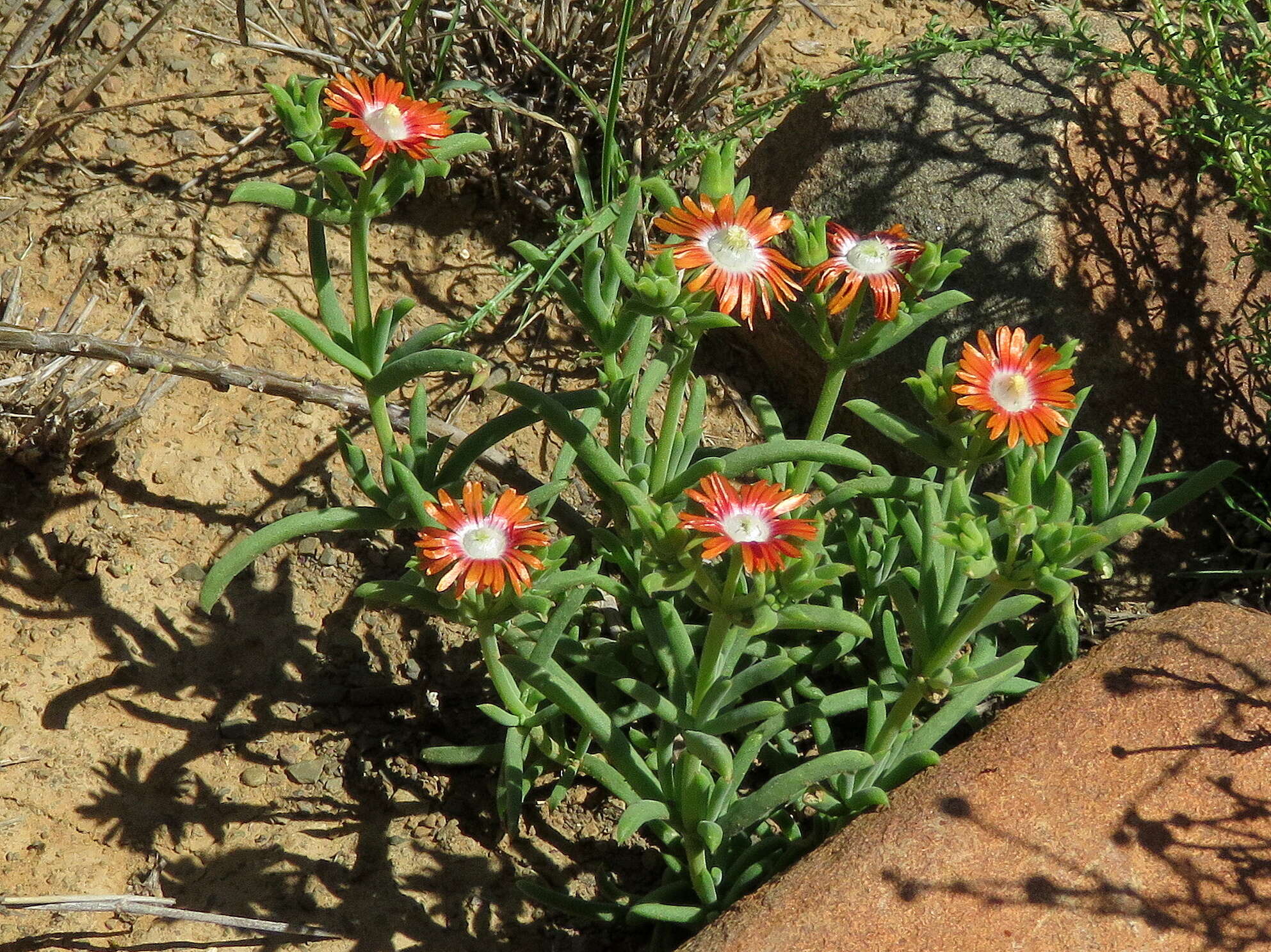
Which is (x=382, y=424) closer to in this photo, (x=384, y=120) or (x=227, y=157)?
(x=384, y=120)

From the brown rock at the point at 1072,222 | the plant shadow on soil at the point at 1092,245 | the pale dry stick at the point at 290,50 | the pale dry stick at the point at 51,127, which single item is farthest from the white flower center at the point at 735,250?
the pale dry stick at the point at 51,127

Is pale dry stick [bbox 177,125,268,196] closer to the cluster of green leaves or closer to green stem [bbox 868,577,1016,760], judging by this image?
the cluster of green leaves

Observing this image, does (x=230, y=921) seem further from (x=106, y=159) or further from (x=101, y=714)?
(x=106, y=159)

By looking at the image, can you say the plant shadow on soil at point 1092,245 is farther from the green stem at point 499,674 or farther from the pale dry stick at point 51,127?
the pale dry stick at point 51,127

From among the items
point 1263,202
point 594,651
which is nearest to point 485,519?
point 594,651

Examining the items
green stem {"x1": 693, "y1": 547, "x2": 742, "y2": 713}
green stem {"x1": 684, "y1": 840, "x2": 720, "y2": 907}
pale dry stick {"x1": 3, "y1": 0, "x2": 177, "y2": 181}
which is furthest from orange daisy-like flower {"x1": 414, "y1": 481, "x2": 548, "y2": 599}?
pale dry stick {"x1": 3, "y1": 0, "x2": 177, "y2": 181}
